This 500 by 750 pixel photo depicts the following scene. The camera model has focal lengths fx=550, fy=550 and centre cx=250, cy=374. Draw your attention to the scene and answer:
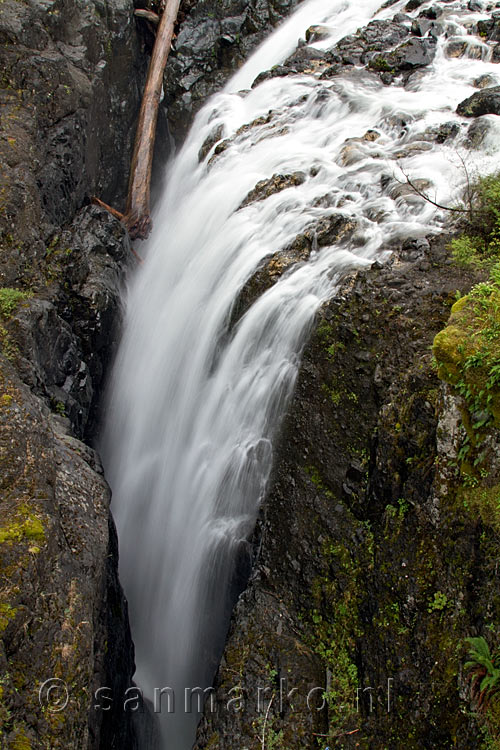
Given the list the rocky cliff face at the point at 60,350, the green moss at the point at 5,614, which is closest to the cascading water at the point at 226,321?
the rocky cliff face at the point at 60,350

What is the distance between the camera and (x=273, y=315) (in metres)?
6.11

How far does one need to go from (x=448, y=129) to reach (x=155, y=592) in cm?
749

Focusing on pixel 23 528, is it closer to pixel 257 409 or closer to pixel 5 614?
pixel 5 614

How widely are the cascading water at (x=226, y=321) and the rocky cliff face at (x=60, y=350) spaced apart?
0.68 metres

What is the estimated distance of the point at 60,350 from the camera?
7086mm

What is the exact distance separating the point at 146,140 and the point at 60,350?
603 cm

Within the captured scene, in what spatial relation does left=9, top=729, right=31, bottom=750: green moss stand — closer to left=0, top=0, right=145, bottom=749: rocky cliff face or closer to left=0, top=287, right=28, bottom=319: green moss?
left=0, top=0, right=145, bottom=749: rocky cliff face

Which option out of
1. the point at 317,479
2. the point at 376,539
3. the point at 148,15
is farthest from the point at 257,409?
the point at 148,15

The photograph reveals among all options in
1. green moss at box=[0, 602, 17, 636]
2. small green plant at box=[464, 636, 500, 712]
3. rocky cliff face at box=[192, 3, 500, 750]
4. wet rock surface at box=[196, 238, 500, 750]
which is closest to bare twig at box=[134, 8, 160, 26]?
rocky cliff face at box=[192, 3, 500, 750]

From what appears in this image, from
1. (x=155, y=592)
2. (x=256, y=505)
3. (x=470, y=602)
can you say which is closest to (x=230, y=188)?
(x=256, y=505)

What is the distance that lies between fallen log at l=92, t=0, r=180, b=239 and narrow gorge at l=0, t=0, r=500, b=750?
A: 0.39 metres

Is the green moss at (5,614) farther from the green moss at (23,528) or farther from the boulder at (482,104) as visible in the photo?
the boulder at (482,104)

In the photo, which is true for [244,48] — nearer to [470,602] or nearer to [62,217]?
[62,217]

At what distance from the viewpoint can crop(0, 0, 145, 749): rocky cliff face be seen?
12.6 feet
